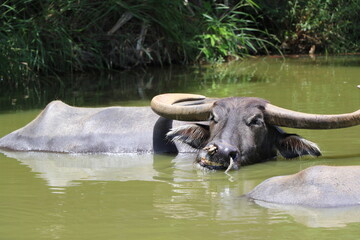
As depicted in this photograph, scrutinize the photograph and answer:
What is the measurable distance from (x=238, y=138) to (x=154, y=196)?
56.4 inches

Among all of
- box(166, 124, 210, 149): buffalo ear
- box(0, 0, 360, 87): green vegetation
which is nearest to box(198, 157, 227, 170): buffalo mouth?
box(166, 124, 210, 149): buffalo ear

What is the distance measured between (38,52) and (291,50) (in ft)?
22.2

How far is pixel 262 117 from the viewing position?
7199 mm

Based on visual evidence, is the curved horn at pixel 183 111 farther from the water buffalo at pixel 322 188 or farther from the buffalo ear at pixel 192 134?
the water buffalo at pixel 322 188

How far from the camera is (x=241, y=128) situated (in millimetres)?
7043

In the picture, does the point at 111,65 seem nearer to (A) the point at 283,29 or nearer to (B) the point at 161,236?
(A) the point at 283,29

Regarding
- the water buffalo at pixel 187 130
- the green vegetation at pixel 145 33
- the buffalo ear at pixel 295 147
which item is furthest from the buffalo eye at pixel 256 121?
the green vegetation at pixel 145 33

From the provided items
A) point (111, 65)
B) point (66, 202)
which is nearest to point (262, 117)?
point (66, 202)

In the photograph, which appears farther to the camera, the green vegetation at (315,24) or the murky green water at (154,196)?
the green vegetation at (315,24)

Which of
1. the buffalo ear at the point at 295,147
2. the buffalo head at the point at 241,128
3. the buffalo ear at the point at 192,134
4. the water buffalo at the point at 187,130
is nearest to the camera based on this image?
the buffalo head at the point at 241,128

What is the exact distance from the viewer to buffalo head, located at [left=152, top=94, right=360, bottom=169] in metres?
6.75

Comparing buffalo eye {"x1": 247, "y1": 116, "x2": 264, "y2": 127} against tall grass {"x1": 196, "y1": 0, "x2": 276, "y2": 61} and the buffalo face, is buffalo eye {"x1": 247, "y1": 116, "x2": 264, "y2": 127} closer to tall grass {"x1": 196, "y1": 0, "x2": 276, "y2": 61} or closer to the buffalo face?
the buffalo face

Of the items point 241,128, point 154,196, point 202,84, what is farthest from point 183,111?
point 202,84

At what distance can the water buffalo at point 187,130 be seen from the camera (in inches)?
273
